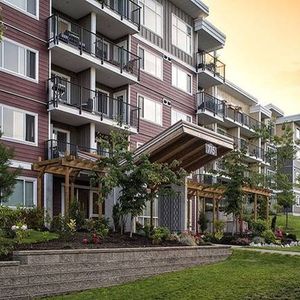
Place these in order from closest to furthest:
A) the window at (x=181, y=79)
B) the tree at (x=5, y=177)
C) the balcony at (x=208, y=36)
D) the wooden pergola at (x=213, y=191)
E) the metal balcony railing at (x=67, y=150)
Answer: the tree at (x=5, y=177), the metal balcony railing at (x=67, y=150), the wooden pergola at (x=213, y=191), the window at (x=181, y=79), the balcony at (x=208, y=36)

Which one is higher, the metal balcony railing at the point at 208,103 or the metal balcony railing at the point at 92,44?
the metal balcony railing at the point at 92,44

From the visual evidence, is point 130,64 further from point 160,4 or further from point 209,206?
point 209,206

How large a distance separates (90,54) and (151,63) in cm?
628

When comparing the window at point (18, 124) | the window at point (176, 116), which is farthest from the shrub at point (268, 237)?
the window at point (18, 124)

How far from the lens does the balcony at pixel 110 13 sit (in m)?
24.7

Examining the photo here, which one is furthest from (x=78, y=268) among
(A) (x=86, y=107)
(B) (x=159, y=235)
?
(A) (x=86, y=107)

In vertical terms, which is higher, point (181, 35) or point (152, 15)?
point (152, 15)

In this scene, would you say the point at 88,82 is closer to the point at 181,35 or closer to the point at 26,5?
the point at 26,5

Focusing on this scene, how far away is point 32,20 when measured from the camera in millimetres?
22297

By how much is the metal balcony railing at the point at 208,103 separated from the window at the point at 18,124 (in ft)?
49.2

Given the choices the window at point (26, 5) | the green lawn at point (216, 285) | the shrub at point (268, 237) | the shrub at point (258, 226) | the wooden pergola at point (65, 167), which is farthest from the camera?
the shrub at point (258, 226)

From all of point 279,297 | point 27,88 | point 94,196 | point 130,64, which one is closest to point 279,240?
point 94,196

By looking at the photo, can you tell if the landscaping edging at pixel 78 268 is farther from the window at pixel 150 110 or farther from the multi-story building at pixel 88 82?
the window at pixel 150 110

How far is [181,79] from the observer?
33.2 meters
